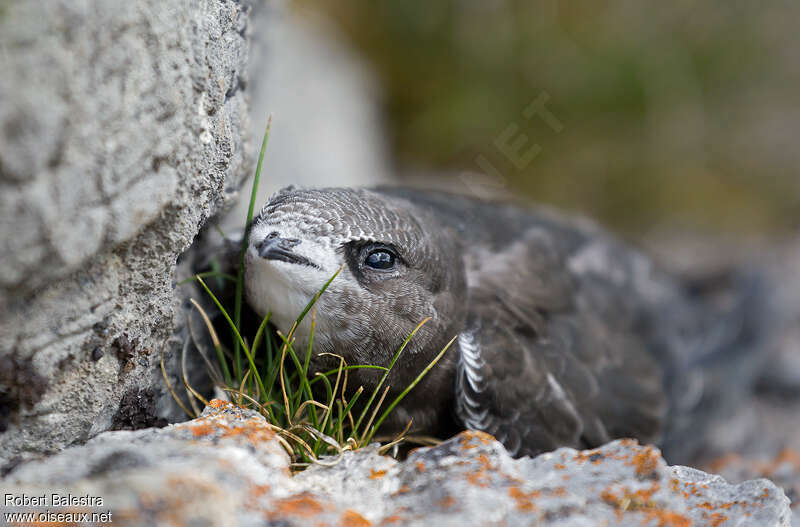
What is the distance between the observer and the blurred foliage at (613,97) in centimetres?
589

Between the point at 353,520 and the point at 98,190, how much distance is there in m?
0.98

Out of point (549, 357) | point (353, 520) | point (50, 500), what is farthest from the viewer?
point (549, 357)

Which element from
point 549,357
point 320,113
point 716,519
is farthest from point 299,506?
point 320,113

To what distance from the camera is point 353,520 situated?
168 cm

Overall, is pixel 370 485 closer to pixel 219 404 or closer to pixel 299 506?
pixel 299 506

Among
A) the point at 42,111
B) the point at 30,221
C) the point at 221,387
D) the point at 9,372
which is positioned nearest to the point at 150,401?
the point at 221,387

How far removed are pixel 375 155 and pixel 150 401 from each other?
4165 millimetres

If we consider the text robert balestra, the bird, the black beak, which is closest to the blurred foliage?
the bird

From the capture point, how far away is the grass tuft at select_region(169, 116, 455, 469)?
2086 mm

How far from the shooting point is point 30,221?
1.51 meters

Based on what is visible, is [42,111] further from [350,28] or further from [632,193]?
[632,193]

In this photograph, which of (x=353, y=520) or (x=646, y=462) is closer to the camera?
(x=353, y=520)

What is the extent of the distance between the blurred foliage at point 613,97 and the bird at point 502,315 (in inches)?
84.7

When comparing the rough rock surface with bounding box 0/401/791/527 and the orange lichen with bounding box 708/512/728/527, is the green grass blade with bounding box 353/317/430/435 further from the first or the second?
the orange lichen with bounding box 708/512/728/527
